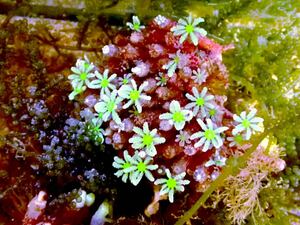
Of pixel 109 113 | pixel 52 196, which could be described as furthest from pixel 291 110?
pixel 52 196

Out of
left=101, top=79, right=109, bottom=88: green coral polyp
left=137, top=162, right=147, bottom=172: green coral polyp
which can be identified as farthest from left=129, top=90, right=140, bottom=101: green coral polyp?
left=137, top=162, right=147, bottom=172: green coral polyp

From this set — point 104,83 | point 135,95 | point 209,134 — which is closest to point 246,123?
point 209,134

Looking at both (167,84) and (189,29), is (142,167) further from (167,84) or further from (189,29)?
(189,29)

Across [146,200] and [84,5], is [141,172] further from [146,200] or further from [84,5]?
[84,5]

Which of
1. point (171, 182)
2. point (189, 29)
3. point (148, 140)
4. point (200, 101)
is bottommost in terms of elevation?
point (171, 182)

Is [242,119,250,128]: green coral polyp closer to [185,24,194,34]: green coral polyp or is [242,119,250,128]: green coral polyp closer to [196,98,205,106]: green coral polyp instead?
[196,98,205,106]: green coral polyp

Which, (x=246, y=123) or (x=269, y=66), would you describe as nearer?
(x=246, y=123)

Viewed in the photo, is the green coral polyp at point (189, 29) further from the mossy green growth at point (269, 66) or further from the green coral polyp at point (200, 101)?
the mossy green growth at point (269, 66)
